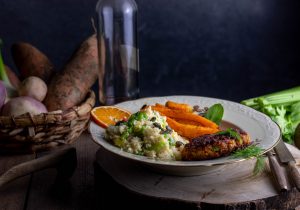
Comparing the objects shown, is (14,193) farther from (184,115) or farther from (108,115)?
(184,115)

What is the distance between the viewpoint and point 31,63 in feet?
6.29

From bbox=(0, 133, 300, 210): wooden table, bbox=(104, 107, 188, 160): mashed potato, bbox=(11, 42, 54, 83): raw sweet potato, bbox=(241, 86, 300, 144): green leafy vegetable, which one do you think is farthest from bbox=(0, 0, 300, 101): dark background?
bbox=(104, 107, 188, 160): mashed potato

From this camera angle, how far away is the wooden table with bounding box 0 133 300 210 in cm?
116

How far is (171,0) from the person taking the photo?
2.48m

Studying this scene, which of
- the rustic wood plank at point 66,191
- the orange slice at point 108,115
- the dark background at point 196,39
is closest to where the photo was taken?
the rustic wood plank at point 66,191

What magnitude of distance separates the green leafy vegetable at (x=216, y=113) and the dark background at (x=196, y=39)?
1.16 metres

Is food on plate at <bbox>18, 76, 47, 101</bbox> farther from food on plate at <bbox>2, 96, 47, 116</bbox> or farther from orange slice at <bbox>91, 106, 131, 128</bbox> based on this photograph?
orange slice at <bbox>91, 106, 131, 128</bbox>

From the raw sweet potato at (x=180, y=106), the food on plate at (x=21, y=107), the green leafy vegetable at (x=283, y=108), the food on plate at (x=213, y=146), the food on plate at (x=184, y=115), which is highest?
the food on plate at (x=213, y=146)

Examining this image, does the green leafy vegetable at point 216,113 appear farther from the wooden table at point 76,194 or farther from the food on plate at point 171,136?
the wooden table at point 76,194

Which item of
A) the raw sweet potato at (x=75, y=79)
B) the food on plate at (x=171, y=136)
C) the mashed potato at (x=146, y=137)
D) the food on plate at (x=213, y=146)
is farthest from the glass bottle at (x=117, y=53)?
the food on plate at (x=213, y=146)

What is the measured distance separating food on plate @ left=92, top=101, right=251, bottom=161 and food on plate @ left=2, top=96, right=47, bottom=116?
269 millimetres

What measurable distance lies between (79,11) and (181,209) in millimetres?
1527

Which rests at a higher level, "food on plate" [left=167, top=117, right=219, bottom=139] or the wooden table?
"food on plate" [left=167, top=117, right=219, bottom=139]

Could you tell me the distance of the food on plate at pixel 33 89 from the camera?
1678 millimetres
